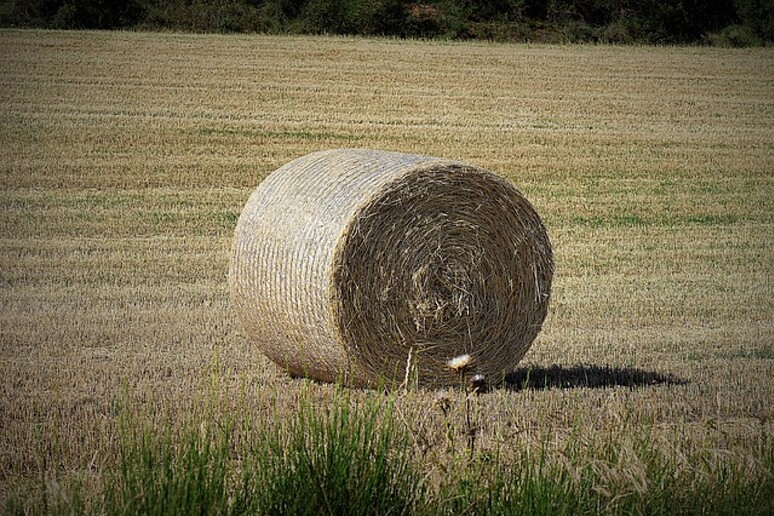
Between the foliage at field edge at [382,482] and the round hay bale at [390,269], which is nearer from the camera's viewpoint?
the foliage at field edge at [382,482]

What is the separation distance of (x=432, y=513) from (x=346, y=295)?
9.29 feet

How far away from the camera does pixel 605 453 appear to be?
459cm

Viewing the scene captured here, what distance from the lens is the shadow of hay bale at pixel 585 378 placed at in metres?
7.39

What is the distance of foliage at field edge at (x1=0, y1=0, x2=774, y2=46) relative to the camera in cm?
3275

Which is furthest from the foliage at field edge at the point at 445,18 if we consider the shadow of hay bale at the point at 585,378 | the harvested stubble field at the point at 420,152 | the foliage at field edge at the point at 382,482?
the foliage at field edge at the point at 382,482

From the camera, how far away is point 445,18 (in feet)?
111

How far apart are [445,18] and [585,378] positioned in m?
27.3

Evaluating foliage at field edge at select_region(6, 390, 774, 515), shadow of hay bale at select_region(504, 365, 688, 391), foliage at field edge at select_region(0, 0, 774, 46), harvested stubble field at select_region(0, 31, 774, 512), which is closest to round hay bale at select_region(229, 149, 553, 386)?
shadow of hay bale at select_region(504, 365, 688, 391)

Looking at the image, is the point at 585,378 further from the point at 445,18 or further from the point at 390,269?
the point at 445,18

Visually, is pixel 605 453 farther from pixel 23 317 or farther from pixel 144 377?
pixel 23 317

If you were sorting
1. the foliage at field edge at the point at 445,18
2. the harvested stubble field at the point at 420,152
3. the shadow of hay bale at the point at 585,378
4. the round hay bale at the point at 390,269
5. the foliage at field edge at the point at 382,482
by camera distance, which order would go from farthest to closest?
the foliage at field edge at the point at 445,18, the shadow of hay bale at the point at 585,378, the round hay bale at the point at 390,269, the harvested stubble field at the point at 420,152, the foliage at field edge at the point at 382,482

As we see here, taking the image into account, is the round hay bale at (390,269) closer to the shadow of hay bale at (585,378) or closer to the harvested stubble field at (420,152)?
the shadow of hay bale at (585,378)

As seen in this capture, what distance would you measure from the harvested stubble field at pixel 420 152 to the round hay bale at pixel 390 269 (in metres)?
0.34

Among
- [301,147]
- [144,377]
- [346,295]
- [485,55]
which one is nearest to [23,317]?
[144,377]
